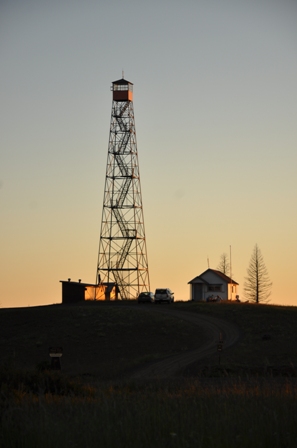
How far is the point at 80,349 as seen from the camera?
5153 centimetres

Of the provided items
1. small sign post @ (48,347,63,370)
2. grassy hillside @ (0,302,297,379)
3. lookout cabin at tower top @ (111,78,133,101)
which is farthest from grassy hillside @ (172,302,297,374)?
lookout cabin at tower top @ (111,78,133,101)

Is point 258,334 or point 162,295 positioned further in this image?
point 162,295

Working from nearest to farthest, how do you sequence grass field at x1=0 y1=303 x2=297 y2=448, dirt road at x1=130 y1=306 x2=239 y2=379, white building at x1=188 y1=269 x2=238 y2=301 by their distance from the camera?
grass field at x1=0 y1=303 x2=297 y2=448
dirt road at x1=130 y1=306 x2=239 y2=379
white building at x1=188 y1=269 x2=238 y2=301

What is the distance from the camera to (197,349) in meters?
47.1

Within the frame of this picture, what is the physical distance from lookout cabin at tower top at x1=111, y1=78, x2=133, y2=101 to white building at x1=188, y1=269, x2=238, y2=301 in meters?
22.1

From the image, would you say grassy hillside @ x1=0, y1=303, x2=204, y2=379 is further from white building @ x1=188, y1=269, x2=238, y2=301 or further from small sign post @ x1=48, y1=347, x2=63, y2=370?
white building @ x1=188, y1=269, x2=238, y2=301

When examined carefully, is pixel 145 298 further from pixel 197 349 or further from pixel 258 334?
pixel 197 349

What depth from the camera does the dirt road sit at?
3426cm

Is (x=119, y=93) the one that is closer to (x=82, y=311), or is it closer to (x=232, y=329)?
(x=82, y=311)

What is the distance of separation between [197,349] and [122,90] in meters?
40.1

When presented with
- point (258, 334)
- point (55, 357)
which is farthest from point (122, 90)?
point (55, 357)

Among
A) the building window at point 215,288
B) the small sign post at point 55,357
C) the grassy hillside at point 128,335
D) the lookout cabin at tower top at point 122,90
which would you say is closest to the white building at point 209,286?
the building window at point 215,288

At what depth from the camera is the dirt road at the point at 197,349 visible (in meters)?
34.3

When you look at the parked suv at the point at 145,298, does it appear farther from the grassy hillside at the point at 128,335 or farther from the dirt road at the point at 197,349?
the grassy hillside at the point at 128,335
